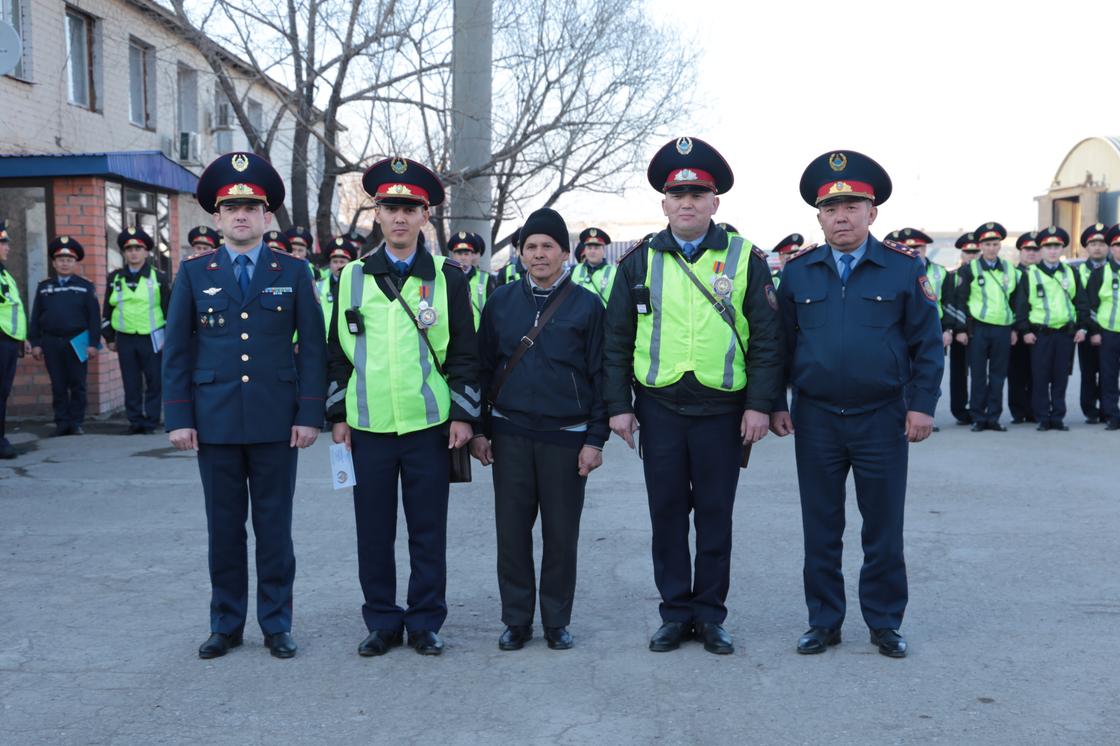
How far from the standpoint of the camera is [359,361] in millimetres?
5113

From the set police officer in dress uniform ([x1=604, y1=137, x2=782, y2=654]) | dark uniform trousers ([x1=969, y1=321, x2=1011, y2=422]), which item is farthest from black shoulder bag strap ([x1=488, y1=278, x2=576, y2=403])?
dark uniform trousers ([x1=969, y1=321, x2=1011, y2=422])

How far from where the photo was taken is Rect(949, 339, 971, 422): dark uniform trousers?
13102mm

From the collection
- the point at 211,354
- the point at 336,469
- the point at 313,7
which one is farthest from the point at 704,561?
the point at 313,7

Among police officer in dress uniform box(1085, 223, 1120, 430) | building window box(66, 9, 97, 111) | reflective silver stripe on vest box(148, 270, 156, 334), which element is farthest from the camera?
building window box(66, 9, 97, 111)

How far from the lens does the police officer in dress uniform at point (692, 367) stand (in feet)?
16.6

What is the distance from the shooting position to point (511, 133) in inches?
700

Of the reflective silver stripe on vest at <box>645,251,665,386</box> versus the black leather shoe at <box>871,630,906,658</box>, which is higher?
the reflective silver stripe on vest at <box>645,251,665,386</box>

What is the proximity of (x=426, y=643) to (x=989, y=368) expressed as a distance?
9.19 meters

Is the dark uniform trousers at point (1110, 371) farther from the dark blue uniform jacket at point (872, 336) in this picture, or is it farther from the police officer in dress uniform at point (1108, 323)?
the dark blue uniform jacket at point (872, 336)

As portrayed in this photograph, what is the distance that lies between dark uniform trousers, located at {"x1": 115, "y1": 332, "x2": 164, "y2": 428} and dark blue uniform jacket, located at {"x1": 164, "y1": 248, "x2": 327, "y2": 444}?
754 centimetres

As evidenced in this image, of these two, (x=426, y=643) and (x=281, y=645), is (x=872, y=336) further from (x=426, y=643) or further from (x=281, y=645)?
(x=281, y=645)

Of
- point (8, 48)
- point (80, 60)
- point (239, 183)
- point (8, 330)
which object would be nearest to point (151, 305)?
point (8, 330)

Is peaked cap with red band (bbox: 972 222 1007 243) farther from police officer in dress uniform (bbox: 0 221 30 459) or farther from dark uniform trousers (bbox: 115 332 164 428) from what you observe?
police officer in dress uniform (bbox: 0 221 30 459)

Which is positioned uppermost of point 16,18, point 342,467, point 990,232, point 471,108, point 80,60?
point 16,18
